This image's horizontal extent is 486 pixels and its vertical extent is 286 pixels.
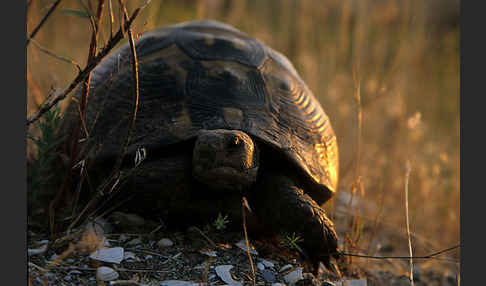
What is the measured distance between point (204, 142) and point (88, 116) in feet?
2.81

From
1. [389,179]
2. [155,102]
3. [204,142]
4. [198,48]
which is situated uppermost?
[198,48]

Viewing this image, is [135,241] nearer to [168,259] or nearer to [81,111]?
[168,259]

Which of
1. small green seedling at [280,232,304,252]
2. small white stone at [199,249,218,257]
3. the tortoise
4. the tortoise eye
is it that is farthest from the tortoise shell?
small white stone at [199,249,218,257]

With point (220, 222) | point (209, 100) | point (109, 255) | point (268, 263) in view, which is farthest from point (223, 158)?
point (109, 255)

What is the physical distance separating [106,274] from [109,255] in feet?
0.45

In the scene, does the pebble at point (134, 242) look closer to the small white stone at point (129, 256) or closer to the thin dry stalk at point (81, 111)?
the small white stone at point (129, 256)

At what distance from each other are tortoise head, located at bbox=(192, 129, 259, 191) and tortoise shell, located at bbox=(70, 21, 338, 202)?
0.50 ft

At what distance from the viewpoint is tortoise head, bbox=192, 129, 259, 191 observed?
1.98 meters

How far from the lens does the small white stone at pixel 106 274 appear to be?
1744 millimetres

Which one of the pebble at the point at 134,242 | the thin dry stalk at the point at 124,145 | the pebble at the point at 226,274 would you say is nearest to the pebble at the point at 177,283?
the pebble at the point at 226,274

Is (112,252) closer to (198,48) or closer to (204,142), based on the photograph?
(204,142)

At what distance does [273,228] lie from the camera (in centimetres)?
222

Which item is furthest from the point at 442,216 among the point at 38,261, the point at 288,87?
the point at 38,261

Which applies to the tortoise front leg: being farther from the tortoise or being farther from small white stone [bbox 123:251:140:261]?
small white stone [bbox 123:251:140:261]
